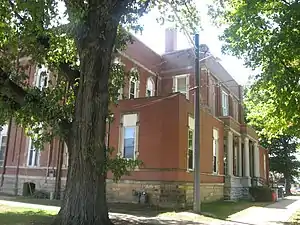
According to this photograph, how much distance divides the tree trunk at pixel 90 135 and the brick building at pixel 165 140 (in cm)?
400

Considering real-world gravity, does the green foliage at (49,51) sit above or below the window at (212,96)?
below

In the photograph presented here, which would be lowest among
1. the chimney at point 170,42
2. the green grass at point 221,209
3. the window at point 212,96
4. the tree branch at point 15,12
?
the green grass at point 221,209

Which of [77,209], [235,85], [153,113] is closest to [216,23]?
[153,113]

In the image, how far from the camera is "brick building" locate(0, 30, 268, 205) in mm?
17438

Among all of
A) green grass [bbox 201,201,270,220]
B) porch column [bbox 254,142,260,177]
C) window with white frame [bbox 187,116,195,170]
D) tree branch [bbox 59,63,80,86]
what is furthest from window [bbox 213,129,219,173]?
tree branch [bbox 59,63,80,86]

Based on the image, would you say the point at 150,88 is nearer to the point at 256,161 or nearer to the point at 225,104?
the point at 225,104

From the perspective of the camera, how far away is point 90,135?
30.9 feet

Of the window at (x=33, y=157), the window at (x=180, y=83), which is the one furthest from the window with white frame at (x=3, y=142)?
the window at (x=180, y=83)

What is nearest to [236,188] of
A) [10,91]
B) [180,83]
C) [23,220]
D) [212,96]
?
[212,96]

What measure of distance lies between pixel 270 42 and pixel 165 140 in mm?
7056

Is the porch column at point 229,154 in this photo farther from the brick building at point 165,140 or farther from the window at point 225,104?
the window at point 225,104

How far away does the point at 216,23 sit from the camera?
15422mm

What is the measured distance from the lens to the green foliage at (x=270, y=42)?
12.5 m

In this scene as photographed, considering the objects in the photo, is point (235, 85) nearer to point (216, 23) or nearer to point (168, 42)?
point (168, 42)
